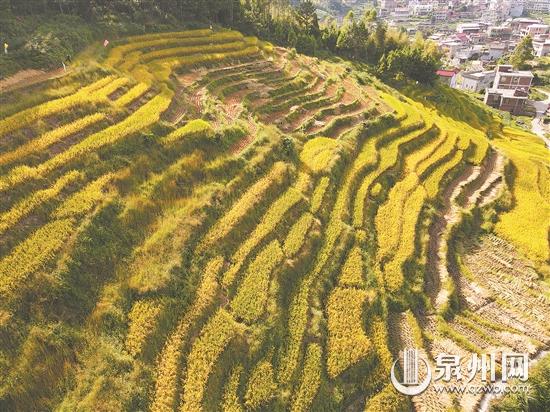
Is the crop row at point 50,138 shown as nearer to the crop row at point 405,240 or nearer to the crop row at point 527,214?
the crop row at point 405,240

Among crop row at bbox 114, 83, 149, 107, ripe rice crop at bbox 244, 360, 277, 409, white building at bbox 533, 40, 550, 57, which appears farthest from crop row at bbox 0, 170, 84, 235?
white building at bbox 533, 40, 550, 57

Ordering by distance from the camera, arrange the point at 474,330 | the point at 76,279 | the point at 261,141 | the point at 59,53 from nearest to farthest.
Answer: the point at 76,279, the point at 474,330, the point at 261,141, the point at 59,53

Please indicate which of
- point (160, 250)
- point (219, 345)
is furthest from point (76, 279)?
point (219, 345)

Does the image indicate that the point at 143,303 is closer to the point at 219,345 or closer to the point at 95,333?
the point at 95,333

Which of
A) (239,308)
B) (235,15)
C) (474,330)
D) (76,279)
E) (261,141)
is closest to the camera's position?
(76,279)

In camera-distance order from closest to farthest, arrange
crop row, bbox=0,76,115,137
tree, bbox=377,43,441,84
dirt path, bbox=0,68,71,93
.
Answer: crop row, bbox=0,76,115,137
dirt path, bbox=0,68,71,93
tree, bbox=377,43,441,84

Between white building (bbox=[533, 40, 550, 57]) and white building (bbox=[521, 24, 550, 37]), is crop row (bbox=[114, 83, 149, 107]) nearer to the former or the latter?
white building (bbox=[533, 40, 550, 57])

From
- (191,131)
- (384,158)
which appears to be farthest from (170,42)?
(384,158)
